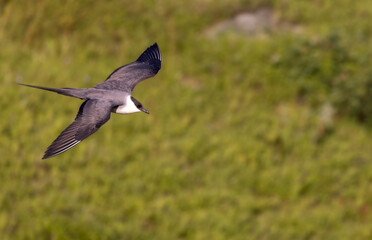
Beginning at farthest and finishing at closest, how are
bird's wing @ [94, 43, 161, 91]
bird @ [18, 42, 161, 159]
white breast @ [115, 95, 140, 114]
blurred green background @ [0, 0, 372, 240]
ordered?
blurred green background @ [0, 0, 372, 240] → bird's wing @ [94, 43, 161, 91] → white breast @ [115, 95, 140, 114] → bird @ [18, 42, 161, 159]

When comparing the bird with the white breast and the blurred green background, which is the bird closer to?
the white breast

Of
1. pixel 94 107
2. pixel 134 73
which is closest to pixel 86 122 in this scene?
pixel 94 107

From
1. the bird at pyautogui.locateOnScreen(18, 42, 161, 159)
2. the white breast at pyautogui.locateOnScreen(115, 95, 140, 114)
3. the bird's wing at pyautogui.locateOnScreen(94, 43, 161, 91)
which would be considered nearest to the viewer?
the bird at pyautogui.locateOnScreen(18, 42, 161, 159)

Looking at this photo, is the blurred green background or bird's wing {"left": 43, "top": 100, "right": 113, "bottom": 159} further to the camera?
the blurred green background

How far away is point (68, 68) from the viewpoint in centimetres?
1415

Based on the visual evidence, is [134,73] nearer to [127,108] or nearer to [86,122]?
[127,108]

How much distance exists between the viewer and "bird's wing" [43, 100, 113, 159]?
7531 mm

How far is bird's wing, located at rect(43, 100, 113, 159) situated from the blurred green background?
14.5 feet

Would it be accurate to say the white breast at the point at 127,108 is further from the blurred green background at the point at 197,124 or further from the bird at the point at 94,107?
the blurred green background at the point at 197,124

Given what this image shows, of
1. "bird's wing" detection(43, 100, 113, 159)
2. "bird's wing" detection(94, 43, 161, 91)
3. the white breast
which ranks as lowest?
"bird's wing" detection(43, 100, 113, 159)

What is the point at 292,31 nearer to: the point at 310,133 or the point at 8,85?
the point at 310,133

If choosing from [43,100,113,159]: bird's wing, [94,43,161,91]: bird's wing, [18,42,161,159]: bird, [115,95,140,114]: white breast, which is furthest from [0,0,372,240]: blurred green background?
[43,100,113,159]: bird's wing

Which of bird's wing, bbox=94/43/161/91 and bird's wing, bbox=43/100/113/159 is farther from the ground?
bird's wing, bbox=94/43/161/91

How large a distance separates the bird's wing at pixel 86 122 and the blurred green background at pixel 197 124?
174 inches
